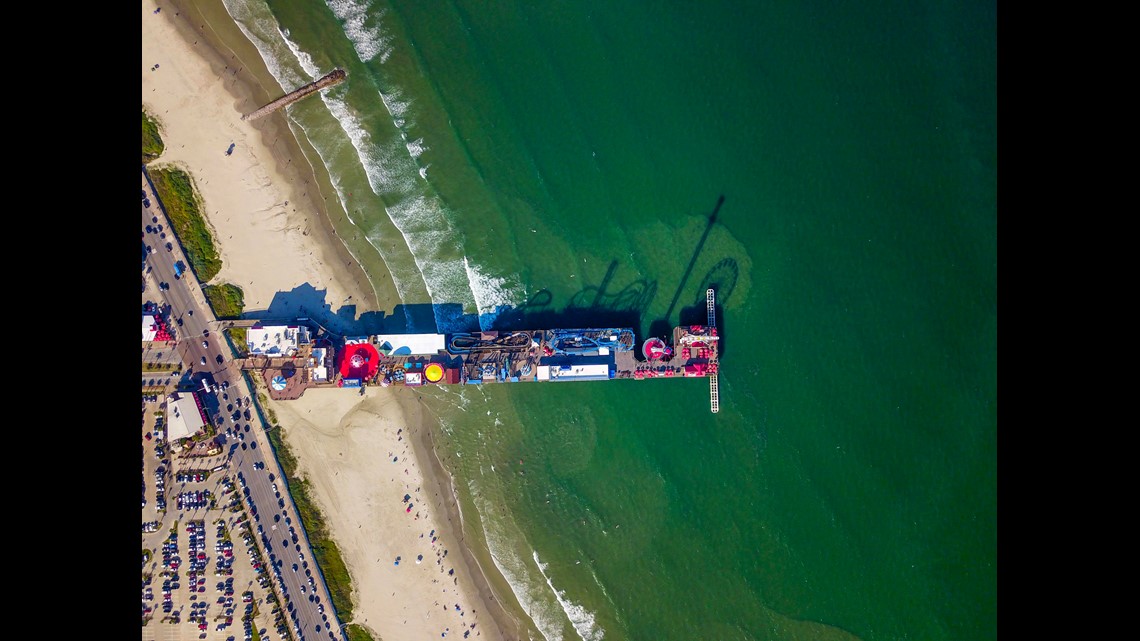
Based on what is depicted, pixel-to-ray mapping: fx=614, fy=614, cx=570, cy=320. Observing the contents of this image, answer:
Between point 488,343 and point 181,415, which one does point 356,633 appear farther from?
point 488,343

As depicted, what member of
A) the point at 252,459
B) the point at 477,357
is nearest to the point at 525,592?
the point at 477,357

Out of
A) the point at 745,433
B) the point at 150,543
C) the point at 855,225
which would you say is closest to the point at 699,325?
the point at 745,433

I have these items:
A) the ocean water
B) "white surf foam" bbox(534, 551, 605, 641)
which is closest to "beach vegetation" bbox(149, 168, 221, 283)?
the ocean water

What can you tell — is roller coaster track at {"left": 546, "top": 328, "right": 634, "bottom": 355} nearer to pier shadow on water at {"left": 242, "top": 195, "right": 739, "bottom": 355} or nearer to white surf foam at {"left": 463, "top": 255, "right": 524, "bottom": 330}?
pier shadow on water at {"left": 242, "top": 195, "right": 739, "bottom": 355}
